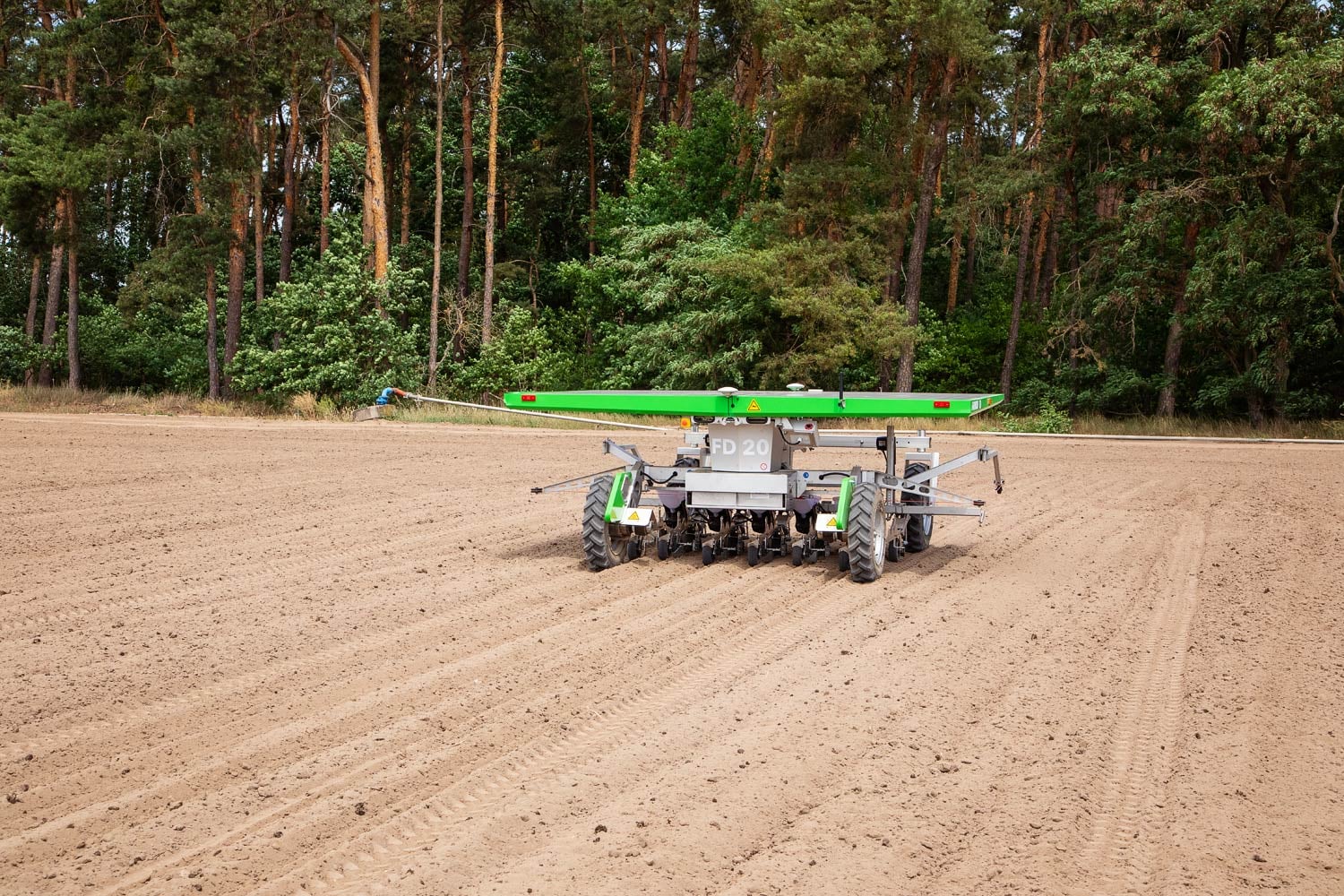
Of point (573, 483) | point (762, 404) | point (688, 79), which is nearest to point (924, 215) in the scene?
point (688, 79)

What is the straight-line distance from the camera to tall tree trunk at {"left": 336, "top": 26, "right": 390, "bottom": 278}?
112 ft

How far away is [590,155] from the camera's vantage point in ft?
152

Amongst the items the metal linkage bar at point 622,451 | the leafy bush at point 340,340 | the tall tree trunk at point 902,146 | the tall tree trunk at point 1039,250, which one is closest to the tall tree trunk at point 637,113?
the tall tree trunk at point 902,146

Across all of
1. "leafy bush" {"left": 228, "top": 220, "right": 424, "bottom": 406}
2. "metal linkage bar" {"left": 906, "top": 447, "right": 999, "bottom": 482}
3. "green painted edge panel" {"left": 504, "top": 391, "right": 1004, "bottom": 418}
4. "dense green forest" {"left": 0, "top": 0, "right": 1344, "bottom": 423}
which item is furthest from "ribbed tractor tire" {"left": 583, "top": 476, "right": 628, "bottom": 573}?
"leafy bush" {"left": 228, "top": 220, "right": 424, "bottom": 406}

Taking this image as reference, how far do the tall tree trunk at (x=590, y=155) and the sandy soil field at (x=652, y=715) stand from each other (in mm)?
31939

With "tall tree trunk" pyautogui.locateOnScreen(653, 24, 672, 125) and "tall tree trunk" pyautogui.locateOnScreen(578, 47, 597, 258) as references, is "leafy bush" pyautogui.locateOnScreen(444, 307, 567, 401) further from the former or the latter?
"tall tree trunk" pyautogui.locateOnScreen(653, 24, 672, 125)

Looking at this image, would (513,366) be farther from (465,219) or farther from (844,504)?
(844,504)

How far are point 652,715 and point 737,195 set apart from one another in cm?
3486

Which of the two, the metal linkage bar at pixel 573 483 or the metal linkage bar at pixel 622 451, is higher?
the metal linkage bar at pixel 622 451

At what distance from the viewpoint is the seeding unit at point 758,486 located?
397 inches

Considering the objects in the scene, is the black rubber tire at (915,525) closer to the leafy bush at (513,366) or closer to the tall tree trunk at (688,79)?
the leafy bush at (513,366)

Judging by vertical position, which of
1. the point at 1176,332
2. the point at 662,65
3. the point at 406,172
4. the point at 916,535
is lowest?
the point at 916,535

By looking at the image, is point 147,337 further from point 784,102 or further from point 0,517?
point 0,517

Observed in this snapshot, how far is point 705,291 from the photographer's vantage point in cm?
3547
